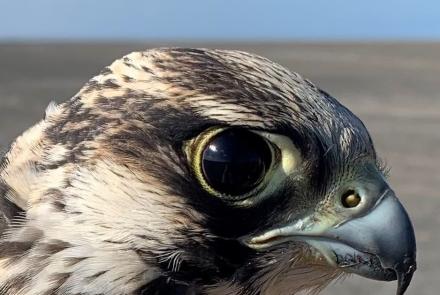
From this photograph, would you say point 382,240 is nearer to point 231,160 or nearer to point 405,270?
point 405,270

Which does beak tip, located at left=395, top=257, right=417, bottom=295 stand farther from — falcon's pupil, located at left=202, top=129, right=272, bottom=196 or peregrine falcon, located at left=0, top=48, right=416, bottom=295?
falcon's pupil, located at left=202, top=129, right=272, bottom=196

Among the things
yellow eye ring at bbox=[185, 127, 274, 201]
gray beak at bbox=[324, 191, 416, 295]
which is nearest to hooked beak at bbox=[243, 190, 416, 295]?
gray beak at bbox=[324, 191, 416, 295]

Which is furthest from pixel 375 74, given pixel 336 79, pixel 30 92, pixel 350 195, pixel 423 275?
pixel 350 195

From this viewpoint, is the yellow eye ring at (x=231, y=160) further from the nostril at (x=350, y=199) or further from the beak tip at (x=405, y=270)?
the beak tip at (x=405, y=270)

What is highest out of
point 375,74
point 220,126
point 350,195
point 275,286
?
point 220,126

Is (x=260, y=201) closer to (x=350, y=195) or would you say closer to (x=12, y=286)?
(x=350, y=195)

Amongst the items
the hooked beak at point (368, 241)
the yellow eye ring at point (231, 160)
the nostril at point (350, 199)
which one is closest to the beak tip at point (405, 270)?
the hooked beak at point (368, 241)

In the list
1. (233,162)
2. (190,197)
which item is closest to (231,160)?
(233,162)
